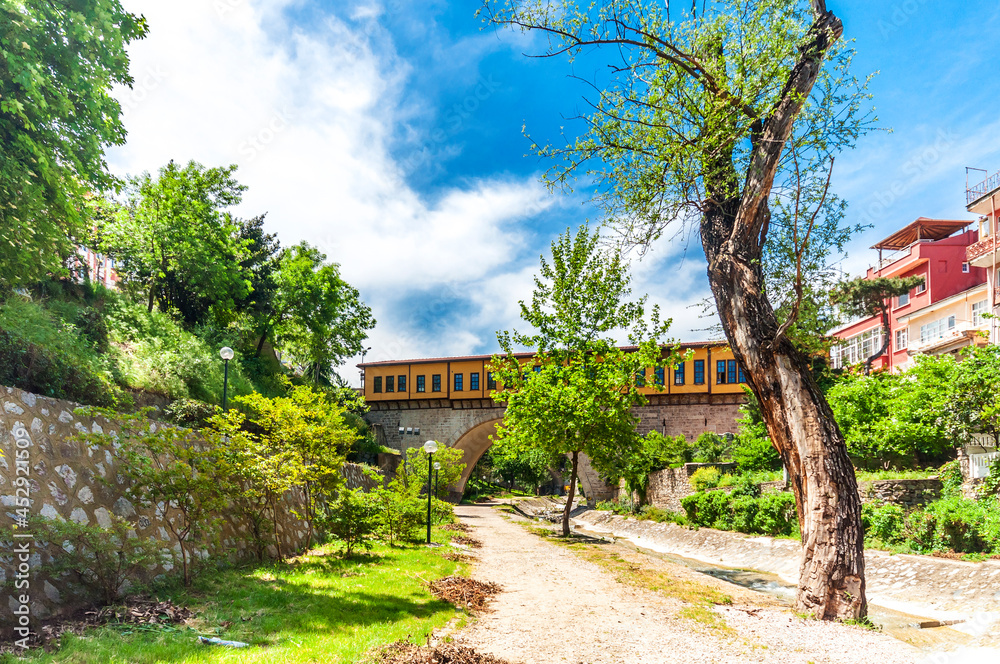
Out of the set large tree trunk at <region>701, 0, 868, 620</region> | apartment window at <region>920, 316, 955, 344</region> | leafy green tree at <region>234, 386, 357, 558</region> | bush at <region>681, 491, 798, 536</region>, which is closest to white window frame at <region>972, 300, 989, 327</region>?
apartment window at <region>920, 316, 955, 344</region>

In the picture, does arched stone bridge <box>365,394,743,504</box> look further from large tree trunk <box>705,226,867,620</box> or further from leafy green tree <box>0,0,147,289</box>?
leafy green tree <box>0,0,147,289</box>

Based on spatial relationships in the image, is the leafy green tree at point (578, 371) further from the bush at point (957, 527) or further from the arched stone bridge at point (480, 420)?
the arched stone bridge at point (480, 420)

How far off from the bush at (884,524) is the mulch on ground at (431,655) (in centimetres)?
1049

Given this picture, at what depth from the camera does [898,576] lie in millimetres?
10133

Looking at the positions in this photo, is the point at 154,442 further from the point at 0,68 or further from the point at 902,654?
the point at 902,654

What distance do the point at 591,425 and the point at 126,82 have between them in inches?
565

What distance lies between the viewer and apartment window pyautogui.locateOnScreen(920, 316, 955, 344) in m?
31.5

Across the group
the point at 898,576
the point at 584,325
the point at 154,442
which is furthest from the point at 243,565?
the point at 584,325

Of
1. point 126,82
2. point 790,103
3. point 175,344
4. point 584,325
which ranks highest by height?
point 126,82

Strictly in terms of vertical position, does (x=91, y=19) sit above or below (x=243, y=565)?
above

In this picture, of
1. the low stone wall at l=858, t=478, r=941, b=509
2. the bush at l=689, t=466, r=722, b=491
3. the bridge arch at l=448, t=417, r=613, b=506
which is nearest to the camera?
the low stone wall at l=858, t=478, r=941, b=509

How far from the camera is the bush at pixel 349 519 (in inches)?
420

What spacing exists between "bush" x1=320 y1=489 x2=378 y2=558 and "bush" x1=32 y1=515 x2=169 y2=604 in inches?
Answer: 194

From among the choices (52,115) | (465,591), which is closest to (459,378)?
(465,591)
